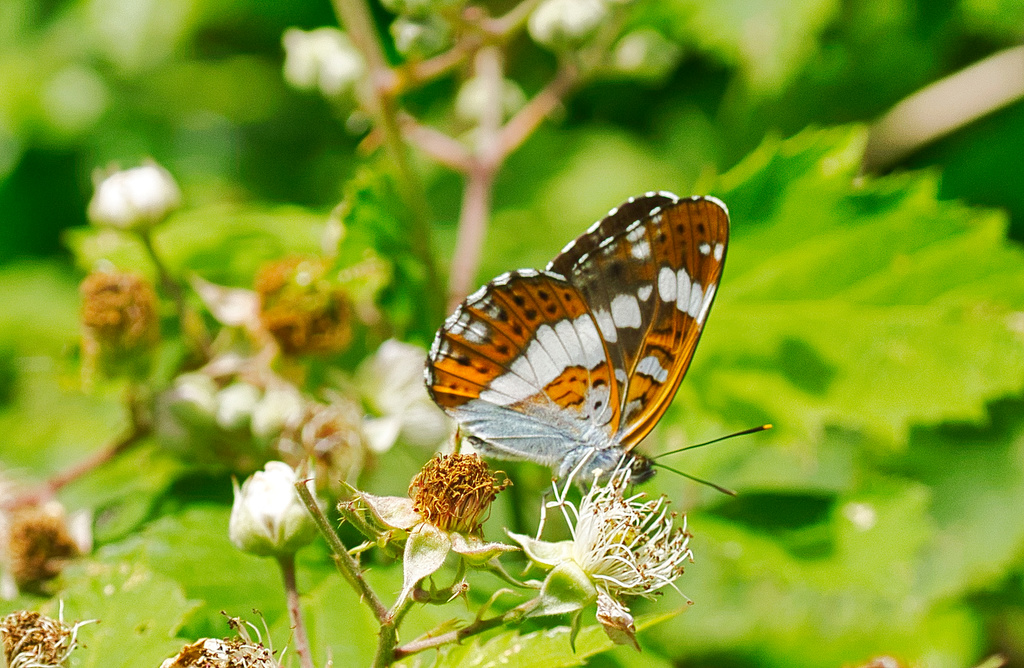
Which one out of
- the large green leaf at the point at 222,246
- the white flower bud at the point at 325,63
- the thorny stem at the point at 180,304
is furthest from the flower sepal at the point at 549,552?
the white flower bud at the point at 325,63

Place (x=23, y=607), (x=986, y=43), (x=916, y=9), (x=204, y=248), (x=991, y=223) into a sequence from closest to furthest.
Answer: (x=23, y=607) → (x=991, y=223) → (x=204, y=248) → (x=916, y=9) → (x=986, y=43)

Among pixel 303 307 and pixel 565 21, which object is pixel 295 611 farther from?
pixel 565 21


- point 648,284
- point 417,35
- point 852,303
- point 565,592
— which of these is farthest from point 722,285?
point 565,592

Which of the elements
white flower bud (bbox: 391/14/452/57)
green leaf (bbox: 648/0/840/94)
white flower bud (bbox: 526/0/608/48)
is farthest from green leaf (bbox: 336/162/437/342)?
green leaf (bbox: 648/0/840/94)

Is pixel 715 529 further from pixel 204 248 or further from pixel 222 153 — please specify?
pixel 222 153

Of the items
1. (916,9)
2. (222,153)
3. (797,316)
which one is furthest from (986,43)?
(222,153)

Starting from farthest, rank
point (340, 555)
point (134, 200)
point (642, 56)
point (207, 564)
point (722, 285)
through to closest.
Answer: point (642, 56) → point (722, 285) → point (134, 200) → point (207, 564) → point (340, 555)
